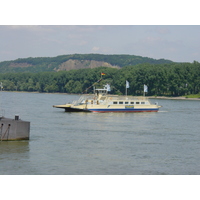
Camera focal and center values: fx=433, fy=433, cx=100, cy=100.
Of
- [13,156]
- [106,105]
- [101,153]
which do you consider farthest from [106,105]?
[13,156]

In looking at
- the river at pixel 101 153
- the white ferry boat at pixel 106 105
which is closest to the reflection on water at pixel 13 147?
the river at pixel 101 153

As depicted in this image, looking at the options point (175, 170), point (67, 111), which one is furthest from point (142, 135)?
point (67, 111)

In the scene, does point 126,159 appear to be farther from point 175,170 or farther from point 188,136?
point 188,136

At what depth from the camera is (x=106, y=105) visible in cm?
8606

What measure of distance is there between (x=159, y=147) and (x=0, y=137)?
46.7ft

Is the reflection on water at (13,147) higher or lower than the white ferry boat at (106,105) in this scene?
lower

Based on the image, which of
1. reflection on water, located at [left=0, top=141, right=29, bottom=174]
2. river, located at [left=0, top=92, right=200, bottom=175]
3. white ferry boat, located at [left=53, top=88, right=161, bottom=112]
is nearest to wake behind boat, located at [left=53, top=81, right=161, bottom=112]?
white ferry boat, located at [left=53, top=88, right=161, bottom=112]

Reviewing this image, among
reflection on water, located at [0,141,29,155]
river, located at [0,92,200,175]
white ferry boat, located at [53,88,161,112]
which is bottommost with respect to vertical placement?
river, located at [0,92,200,175]

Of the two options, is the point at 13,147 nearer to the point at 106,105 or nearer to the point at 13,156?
the point at 13,156

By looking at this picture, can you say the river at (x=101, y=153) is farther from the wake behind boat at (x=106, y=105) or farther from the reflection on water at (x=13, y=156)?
the wake behind boat at (x=106, y=105)

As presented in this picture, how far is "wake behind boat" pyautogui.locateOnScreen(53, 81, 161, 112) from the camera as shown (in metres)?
84.7

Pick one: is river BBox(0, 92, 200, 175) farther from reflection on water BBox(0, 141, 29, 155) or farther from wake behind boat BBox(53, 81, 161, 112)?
wake behind boat BBox(53, 81, 161, 112)

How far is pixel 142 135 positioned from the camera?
49.0 meters

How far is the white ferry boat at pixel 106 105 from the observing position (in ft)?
278
